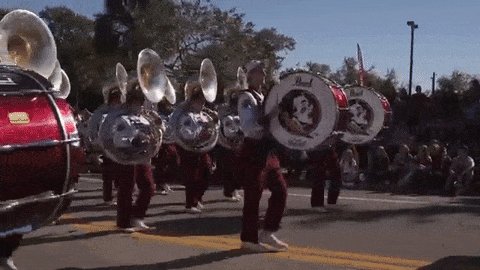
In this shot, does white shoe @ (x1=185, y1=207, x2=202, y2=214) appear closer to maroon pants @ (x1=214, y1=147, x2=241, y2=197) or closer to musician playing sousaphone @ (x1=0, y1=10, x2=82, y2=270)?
maroon pants @ (x1=214, y1=147, x2=241, y2=197)

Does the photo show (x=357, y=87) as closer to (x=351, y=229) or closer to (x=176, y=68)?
(x=351, y=229)

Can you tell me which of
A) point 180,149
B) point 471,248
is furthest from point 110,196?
point 471,248

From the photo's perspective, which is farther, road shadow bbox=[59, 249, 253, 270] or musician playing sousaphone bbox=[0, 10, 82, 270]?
road shadow bbox=[59, 249, 253, 270]

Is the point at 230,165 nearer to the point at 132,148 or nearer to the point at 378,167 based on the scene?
the point at 132,148

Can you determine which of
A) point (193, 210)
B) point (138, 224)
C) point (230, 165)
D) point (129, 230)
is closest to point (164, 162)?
point (230, 165)

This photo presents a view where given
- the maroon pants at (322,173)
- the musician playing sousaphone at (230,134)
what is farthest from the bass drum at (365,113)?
the musician playing sousaphone at (230,134)

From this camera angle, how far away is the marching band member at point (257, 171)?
827 centimetres

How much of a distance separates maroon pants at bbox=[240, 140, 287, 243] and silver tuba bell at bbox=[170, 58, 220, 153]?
408 centimetres

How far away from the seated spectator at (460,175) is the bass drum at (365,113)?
9.43 ft

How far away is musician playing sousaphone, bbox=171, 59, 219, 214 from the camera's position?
12328mm

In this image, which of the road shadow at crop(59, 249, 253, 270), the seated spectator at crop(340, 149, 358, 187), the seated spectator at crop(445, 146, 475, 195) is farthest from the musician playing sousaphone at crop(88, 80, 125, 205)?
the seated spectator at crop(445, 146, 475, 195)

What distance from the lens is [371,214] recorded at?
11.6m

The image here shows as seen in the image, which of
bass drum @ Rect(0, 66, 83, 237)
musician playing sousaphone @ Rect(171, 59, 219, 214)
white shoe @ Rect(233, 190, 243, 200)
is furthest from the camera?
white shoe @ Rect(233, 190, 243, 200)

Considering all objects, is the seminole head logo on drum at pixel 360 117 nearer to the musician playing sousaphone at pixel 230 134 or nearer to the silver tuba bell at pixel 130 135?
the musician playing sousaphone at pixel 230 134
